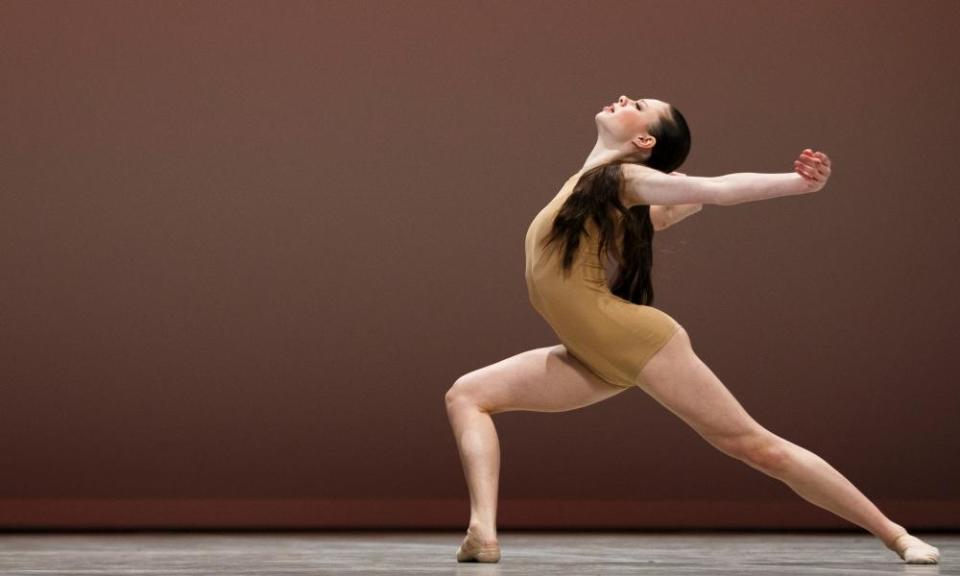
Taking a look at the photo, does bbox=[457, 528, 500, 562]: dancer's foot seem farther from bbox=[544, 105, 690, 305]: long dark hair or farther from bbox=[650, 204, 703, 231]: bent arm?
bbox=[650, 204, 703, 231]: bent arm

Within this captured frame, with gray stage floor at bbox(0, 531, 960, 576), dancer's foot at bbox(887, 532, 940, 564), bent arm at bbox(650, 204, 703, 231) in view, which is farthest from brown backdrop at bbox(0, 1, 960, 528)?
dancer's foot at bbox(887, 532, 940, 564)

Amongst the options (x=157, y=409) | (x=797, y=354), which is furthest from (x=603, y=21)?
(x=157, y=409)

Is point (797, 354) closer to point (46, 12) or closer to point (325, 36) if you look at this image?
point (325, 36)

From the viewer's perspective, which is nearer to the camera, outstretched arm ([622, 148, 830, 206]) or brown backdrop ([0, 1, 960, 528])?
outstretched arm ([622, 148, 830, 206])

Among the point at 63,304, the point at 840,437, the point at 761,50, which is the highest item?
the point at 761,50

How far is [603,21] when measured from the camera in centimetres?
507

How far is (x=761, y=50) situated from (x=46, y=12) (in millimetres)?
2540

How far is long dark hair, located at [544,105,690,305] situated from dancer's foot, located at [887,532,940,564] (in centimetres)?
74

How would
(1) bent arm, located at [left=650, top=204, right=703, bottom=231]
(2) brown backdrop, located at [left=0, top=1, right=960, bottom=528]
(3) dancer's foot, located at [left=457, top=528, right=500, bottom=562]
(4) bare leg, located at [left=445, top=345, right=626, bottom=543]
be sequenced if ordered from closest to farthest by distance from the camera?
(3) dancer's foot, located at [left=457, top=528, right=500, bottom=562] → (4) bare leg, located at [left=445, top=345, right=626, bottom=543] → (1) bent arm, located at [left=650, top=204, right=703, bottom=231] → (2) brown backdrop, located at [left=0, top=1, right=960, bottom=528]

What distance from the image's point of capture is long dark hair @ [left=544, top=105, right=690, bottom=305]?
117 inches

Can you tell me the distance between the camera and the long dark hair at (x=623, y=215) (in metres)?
2.98

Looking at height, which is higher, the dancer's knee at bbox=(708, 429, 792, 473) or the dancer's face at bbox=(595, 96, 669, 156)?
the dancer's face at bbox=(595, 96, 669, 156)

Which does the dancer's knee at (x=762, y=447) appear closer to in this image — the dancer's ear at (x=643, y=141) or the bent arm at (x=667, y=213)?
the bent arm at (x=667, y=213)

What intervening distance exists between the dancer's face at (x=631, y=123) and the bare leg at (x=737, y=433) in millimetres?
431
